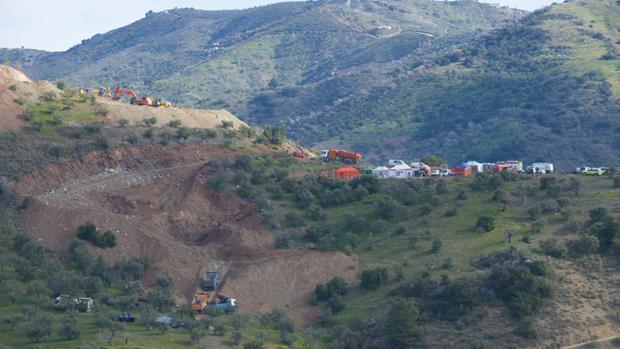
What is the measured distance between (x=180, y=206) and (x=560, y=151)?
187ft

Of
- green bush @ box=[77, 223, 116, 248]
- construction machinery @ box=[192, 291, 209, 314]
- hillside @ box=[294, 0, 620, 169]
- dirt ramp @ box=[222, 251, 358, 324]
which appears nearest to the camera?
construction machinery @ box=[192, 291, 209, 314]

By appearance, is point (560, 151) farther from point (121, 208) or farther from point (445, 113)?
point (121, 208)

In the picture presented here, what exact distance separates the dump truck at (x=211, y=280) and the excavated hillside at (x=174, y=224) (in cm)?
40

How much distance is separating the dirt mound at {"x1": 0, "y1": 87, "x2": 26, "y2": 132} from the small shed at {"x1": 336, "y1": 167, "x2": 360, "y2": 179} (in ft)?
71.7

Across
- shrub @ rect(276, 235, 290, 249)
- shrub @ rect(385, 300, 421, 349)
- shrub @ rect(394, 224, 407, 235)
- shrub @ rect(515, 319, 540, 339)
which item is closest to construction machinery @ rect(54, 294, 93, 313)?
shrub @ rect(276, 235, 290, 249)

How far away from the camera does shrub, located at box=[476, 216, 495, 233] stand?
6812 centimetres

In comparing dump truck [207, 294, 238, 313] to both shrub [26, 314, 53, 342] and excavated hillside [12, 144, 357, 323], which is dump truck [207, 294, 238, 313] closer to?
excavated hillside [12, 144, 357, 323]

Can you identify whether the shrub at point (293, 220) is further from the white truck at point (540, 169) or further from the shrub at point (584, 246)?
the white truck at point (540, 169)

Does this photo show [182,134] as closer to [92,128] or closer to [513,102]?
[92,128]

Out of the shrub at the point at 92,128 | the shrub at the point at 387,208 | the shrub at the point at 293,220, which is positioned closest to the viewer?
the shrub at the point at 293,220

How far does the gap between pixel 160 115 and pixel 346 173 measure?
15806mm

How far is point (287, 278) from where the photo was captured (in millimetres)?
65875

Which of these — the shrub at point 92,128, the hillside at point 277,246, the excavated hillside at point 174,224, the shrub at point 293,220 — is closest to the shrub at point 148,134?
the hillside at point 277,246

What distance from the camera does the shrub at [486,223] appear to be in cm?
6812
